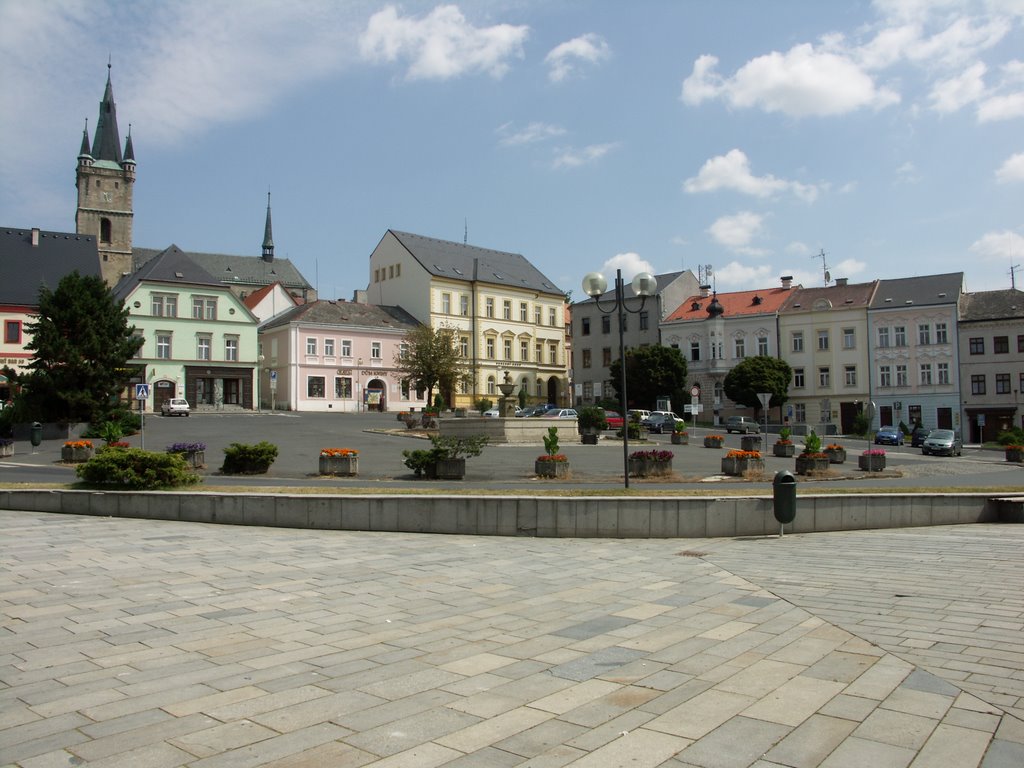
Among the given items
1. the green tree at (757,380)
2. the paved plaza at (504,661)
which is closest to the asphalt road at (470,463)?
the paved plaza at (504,661)

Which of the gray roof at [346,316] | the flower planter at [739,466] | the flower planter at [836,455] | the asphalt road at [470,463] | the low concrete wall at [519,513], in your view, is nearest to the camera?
the low concrete wall at [519,513]

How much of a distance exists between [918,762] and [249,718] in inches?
141

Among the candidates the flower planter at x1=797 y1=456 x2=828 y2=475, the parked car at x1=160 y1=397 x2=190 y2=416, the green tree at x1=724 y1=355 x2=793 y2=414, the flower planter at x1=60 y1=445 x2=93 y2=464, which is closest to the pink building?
→ the parked car at x1=160 y1=397 x2=190 y2=416

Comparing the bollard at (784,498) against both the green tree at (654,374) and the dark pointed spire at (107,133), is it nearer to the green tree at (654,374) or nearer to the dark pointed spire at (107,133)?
the green tree at (654,374)

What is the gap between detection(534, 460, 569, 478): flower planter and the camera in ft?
78.6

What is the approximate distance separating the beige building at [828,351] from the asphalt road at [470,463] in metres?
21.7

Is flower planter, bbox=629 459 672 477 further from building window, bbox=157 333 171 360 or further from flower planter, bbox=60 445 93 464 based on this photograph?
building window, bbox=157 333 171 360

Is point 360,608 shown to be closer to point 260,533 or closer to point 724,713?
point 724,713

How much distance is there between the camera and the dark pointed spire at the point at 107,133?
100125 millimetres

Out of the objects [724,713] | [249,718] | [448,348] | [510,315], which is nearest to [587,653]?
[724,713]

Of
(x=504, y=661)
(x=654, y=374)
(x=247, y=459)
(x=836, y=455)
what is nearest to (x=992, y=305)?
Result: (x=654, y=374)

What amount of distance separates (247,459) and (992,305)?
61.3 m

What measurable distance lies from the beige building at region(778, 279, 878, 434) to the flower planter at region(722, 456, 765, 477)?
43204 mm

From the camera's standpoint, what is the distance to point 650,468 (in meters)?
24.6
